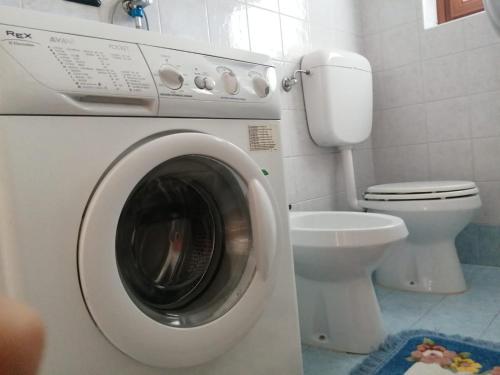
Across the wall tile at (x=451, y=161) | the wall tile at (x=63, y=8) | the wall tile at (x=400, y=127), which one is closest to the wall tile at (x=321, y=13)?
the wall tile at (x=400, y=127)

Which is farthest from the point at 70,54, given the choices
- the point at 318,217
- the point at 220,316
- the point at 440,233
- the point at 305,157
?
the point at 440,233

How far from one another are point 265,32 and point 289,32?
157 mm

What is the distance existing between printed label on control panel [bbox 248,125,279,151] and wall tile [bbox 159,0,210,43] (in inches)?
20.9

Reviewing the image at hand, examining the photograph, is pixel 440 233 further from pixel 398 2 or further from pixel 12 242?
pixel 12 242

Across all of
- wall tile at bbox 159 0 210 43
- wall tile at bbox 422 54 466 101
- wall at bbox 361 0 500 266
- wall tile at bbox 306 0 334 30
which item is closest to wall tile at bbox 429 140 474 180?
wall at bbox 361 0 500 266

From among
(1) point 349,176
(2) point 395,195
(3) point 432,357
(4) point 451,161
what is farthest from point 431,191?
(3) point 432,357

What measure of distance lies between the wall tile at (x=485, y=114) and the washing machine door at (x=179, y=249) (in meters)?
1.38

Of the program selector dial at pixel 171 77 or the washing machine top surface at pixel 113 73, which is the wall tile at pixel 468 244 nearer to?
the washing machine top surface at pixel 113 73

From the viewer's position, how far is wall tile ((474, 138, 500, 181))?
1721mm

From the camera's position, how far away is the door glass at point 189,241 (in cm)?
76

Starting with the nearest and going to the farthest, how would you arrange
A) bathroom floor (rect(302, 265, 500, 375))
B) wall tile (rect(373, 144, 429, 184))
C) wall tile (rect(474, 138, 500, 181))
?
bathroom floor (rect(302, 265, 500, 375)) → wall tile (rect(474, 138, 500, 181)) → wall tile (rect(373, 144, 429, 184))

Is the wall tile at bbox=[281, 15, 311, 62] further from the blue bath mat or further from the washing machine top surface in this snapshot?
the blue bath mat

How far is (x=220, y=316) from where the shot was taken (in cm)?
73

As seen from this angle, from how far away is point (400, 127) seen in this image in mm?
1977
